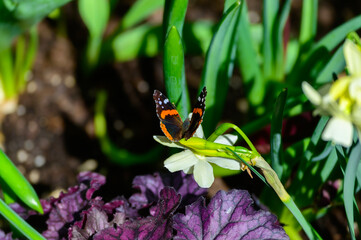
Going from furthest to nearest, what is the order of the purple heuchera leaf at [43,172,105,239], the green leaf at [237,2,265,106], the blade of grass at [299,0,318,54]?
1. the blade of grass at [299,0,318,54]
2. the green leaf at [237,2,265,106]
3. the purple heuchera leaf at [43,172,105,239]

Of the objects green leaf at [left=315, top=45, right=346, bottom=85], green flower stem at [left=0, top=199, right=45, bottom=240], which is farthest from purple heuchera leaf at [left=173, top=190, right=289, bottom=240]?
green leaf at [left=315, top=45, right=346, bottom=85]

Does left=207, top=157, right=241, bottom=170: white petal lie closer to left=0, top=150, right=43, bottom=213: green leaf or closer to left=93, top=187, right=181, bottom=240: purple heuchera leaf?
left=93, top=187, right=181, bottom=240: purple heuchera leaf

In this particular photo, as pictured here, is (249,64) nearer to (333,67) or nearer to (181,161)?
(333,67)

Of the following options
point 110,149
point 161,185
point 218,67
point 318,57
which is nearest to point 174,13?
point 218,67

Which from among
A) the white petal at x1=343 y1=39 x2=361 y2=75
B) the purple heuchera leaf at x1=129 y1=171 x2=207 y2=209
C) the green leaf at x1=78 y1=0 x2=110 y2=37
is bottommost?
the purple heuchera leaf at x1=129 y1=171 x2=207 y2=209

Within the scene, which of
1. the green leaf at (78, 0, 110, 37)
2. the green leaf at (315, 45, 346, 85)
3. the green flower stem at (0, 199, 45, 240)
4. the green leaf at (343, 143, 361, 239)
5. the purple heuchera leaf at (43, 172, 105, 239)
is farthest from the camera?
the green leaf at (78, 0, 110, 37)

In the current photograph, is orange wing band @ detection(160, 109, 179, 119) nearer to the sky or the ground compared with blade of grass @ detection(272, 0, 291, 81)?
nearer to the sky

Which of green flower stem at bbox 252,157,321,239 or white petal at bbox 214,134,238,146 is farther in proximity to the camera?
white petal at bbox 214,134,238,146

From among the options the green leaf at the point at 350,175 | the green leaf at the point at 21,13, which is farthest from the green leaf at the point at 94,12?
the green leaf at the point at 350,175
